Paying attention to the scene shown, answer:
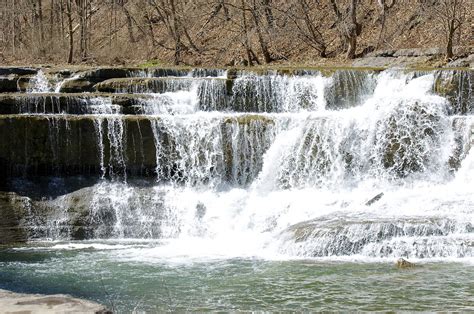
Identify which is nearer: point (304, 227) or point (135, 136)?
point (304, 227)

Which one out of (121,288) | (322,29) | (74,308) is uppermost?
(322,29)

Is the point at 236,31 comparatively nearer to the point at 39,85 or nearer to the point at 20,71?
the point at 20,71

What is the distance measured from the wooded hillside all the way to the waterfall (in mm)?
6266

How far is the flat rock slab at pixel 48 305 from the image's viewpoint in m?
5.65

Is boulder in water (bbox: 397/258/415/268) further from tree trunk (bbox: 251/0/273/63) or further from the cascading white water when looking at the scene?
tree trunk (bbox: 251/0/273/63)

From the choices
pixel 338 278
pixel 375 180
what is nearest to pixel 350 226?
pixel 338 278

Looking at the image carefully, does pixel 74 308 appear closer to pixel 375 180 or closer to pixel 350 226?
pixel 350 226

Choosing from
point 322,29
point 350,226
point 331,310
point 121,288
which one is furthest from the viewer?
point 322,29

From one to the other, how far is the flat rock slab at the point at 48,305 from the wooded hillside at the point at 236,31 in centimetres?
1644

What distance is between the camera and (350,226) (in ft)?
37.0

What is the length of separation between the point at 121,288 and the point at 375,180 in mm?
6973

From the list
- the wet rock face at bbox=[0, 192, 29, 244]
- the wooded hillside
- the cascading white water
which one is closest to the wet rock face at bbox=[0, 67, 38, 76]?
the cascading white water

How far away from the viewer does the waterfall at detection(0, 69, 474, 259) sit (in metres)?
14.1

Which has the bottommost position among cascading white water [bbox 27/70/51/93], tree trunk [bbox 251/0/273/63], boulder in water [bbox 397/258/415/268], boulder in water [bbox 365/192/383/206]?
boulder in water [bbox 397/258/415/268]
